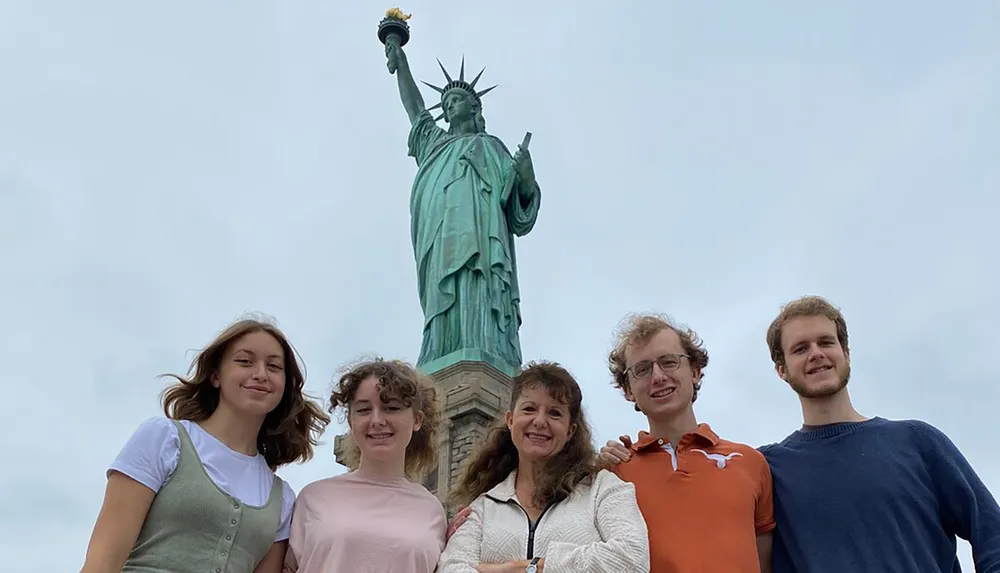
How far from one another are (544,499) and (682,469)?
44 cm

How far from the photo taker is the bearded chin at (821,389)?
118 inches

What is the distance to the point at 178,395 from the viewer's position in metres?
2.91

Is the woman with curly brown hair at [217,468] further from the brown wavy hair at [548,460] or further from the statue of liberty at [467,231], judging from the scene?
the statue of liberty at [467,231]

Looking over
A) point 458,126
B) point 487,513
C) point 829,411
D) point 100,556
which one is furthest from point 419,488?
point 458,126

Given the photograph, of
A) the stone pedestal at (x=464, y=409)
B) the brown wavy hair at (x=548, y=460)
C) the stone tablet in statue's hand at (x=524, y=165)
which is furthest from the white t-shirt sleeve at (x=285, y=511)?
the stone tablet in statue's hand at (x=524, y=165)

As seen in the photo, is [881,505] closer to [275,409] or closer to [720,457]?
[720,457]

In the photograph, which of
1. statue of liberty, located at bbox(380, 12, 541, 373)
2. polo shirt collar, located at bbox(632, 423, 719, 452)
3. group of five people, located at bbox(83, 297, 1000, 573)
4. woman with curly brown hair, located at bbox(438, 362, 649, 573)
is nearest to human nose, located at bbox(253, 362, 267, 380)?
group of five people, located at bbox(83, 297, 1000, 573)

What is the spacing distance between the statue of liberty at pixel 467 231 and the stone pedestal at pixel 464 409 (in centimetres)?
25

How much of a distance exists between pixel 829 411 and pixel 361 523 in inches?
59.7

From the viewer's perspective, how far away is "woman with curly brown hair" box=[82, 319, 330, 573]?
96.7 inches

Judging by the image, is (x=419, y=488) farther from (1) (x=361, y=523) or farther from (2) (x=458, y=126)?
(2) (x=458, y=126)

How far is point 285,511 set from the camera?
2.83 m

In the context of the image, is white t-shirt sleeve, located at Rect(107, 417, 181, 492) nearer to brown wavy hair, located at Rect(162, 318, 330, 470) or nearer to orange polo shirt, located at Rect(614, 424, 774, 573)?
brown wavy hair, located at Rect(162, 318, 330, 470)

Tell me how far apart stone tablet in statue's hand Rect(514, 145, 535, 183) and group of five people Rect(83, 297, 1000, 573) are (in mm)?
8983
